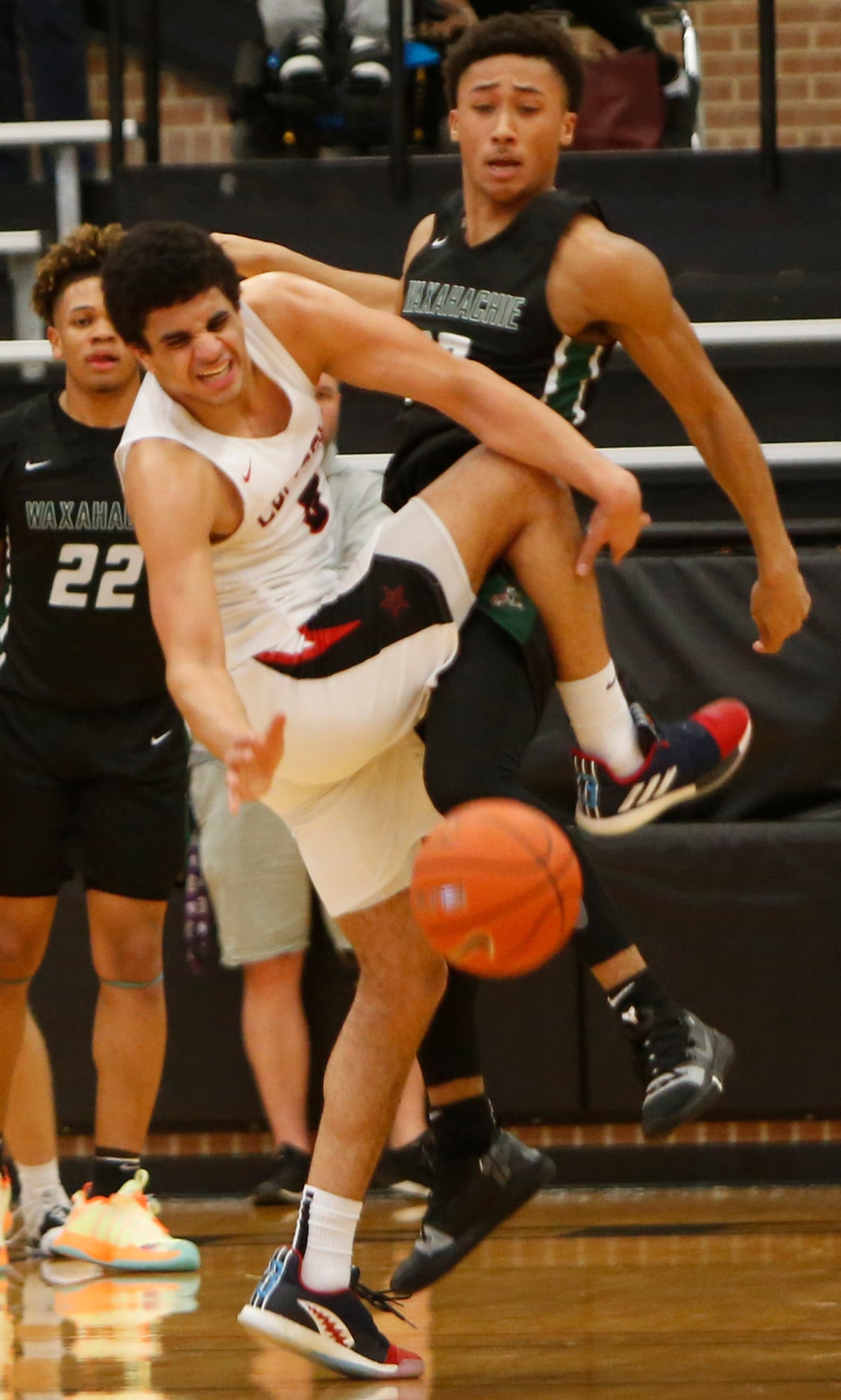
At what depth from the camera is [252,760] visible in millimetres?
2590

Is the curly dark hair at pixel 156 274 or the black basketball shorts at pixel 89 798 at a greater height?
the curly dark hair at pixel 156 274

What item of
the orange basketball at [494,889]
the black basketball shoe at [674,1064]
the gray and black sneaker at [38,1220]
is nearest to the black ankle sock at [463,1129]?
the black basketball shoe at [674,1064]

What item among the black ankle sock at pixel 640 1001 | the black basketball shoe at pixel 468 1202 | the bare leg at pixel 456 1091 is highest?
the black ankle sock at pixel 640 1001

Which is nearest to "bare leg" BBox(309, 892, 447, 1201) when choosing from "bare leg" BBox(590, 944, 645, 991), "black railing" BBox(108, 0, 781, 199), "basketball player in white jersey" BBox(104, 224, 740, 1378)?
"basketball player in white jersey" BBox(104, 224, 740, 1378)

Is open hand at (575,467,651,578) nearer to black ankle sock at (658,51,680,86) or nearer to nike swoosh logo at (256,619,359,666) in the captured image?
nike swoosh logo at (256,619,359,666)

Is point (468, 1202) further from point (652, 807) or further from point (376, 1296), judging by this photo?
point (652, 807)

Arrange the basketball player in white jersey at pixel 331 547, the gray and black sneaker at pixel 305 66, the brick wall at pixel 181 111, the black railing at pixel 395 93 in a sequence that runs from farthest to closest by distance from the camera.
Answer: the brick wall at pixel 181 111 → the gray and black sneaker at pixel 305 66 → the black railing at pixel 395 93 → the basketball player in white jersey at pixel 331 547

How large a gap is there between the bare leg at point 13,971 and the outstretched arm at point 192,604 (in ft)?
5.24

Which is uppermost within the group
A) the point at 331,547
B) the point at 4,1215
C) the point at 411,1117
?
the point at 331,547

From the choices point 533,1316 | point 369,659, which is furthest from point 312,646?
point 533,1316

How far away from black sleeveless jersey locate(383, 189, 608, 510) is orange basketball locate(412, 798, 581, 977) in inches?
27.6

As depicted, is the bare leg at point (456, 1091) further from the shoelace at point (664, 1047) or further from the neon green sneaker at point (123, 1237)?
the neon green sneaker at point (123, 1237)

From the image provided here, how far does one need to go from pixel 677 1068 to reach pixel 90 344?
2.12 metres

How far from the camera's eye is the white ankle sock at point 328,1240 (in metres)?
3.07
